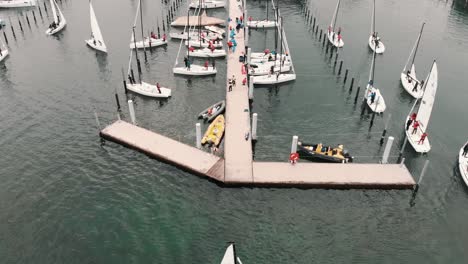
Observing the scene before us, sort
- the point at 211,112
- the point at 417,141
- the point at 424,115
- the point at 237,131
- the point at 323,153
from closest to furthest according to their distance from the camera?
the point at 323,153 < the point at 424,115 < the point at 417,141 < the point at 237,131 < the point at 211,112

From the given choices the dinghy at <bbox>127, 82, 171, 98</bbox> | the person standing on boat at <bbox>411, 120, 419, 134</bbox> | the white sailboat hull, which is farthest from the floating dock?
the white sailboat hull

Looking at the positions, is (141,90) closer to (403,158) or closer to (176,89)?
(176,89)

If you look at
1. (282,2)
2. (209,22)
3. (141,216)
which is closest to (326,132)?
(141,216)

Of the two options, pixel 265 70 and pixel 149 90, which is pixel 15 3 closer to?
pixel 149 90

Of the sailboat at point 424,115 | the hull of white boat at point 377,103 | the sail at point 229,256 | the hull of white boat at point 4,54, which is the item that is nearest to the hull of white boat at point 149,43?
the hull of white boat at point 4,54

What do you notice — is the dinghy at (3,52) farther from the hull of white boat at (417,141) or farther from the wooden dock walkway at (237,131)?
the hull of white boat at (417,141)

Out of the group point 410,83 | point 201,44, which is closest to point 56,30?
point 201,44
